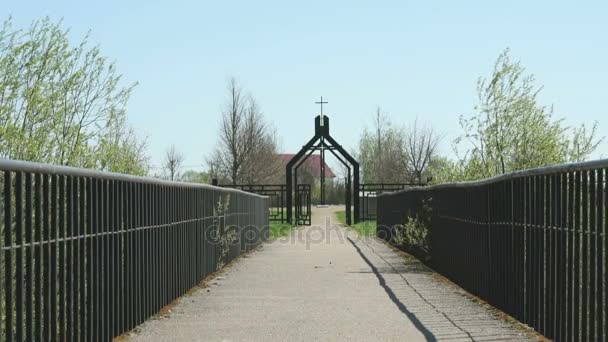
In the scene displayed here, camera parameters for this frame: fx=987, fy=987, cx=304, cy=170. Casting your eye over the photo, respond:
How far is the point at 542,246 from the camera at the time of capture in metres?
9.16

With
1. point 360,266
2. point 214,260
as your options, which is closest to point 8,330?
point 214,260

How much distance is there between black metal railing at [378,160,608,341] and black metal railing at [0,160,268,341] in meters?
3.85

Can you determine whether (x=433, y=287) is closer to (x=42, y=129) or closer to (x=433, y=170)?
(x=42, y=129)

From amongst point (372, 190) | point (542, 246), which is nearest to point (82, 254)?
point (542, 246)

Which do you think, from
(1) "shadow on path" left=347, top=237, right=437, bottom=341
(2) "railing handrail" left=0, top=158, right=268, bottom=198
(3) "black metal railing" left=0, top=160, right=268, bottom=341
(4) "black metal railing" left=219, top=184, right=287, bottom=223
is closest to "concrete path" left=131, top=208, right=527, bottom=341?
(1) "shadow on path" left=347, top=237, right=437, bottom=341

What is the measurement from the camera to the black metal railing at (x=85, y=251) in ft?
20.5

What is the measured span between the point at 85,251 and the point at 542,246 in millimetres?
4167

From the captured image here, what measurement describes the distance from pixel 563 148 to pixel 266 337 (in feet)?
40.5

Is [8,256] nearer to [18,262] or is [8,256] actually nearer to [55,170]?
[18,262]

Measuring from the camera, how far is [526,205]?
32.8 ft

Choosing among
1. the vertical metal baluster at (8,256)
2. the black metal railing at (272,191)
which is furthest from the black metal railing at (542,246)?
the black metal railing at (272,191)

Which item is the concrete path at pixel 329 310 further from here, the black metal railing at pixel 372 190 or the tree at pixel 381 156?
the tree at pixel 381 156

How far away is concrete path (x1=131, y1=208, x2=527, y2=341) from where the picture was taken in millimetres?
9289

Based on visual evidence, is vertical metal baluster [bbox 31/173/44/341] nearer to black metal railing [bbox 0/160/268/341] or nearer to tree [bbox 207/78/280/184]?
black metal railing [bbox 0/160/268/341]
